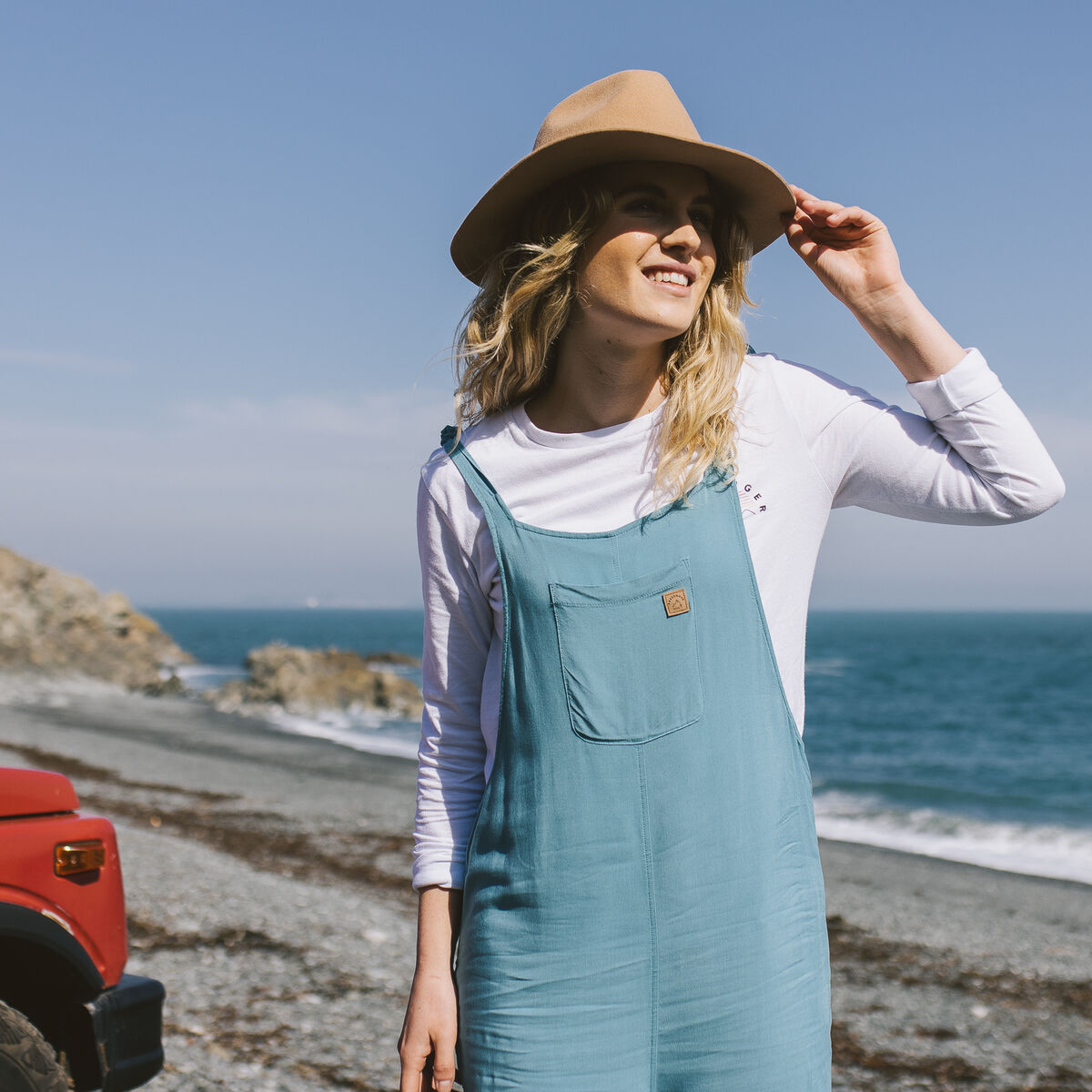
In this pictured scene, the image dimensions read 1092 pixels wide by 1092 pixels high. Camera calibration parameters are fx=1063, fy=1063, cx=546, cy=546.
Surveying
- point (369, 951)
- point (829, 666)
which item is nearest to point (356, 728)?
point (369, 951)

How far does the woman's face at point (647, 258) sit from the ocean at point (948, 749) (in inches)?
377

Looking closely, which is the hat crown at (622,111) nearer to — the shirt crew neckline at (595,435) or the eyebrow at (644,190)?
the eyebrow at (644,190)

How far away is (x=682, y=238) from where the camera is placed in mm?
1781

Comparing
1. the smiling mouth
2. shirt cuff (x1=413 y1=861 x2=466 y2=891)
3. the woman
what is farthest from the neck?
shirt cuff (x1=413 y1=861 x2=466 y2=891)

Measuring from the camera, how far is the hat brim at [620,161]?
5.80ft

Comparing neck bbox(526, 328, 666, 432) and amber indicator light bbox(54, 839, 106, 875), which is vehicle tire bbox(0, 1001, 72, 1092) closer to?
amber indicator light bbox(54, 839, 106, 875)

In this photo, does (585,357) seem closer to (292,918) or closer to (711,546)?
(711,546)

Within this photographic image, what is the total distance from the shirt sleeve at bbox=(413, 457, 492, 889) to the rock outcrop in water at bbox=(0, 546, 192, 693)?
120 ft

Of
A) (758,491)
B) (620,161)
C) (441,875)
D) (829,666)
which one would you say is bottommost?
(829,666)

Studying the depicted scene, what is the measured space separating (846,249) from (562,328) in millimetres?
527

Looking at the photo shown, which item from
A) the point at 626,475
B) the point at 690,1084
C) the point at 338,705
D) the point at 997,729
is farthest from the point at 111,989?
the point at 997,729

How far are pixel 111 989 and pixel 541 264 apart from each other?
8.65 ft

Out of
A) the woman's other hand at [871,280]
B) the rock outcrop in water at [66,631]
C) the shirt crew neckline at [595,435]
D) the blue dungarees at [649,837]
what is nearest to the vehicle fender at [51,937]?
the blue dungarees at [649,837]

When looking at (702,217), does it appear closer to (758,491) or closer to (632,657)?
(758,491)
